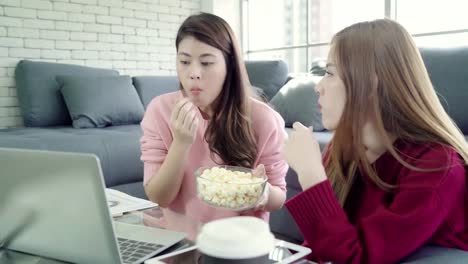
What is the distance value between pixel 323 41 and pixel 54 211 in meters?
3.45

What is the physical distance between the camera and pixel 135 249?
2.63 ft

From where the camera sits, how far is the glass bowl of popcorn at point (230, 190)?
0.81 m

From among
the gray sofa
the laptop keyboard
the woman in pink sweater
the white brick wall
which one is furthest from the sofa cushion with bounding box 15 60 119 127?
the laptop keyboard

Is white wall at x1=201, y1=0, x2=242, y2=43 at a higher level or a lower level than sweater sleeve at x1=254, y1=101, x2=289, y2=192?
higher

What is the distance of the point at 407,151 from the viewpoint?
854 mm

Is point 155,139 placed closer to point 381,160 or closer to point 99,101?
point 381,160

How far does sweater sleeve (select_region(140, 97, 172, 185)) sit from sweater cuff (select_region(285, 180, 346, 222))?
0.57 m

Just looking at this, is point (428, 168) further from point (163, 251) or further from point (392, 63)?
point (163, 251)

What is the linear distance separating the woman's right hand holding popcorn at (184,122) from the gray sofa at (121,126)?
2.49ft

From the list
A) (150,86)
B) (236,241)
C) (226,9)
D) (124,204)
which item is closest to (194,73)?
(124,204)

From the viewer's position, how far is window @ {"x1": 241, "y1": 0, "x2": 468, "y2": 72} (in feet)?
9.79

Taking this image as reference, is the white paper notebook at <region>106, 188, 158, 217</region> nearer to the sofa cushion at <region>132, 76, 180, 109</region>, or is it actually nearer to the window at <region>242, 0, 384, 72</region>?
the sofa cushion at <region>132, 76, 180, 109</region>

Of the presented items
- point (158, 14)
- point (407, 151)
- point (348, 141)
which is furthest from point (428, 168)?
point (158, 14)

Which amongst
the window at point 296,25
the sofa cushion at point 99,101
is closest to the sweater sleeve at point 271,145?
the sofa cushion at point 99,101
